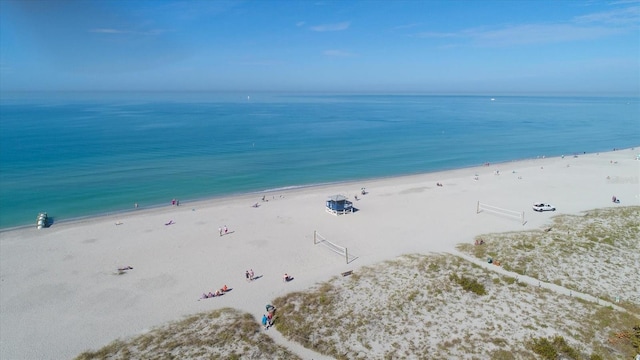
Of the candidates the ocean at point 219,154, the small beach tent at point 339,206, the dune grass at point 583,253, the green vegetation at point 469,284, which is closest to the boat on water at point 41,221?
the ocean at point 219,154

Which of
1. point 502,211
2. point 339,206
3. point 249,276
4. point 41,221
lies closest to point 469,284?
point 249,276

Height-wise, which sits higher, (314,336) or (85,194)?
(85,194)

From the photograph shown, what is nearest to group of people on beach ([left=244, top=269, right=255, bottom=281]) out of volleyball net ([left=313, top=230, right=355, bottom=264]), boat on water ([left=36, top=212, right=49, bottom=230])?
volleyball net ([left=313, top=230, right=355, bottom=264])

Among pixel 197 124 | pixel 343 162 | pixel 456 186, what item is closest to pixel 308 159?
pixel 343 162

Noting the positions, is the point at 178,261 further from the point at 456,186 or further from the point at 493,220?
the point at 456,186

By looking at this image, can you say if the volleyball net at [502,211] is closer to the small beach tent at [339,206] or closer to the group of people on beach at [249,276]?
the small beach tent at [339,206]

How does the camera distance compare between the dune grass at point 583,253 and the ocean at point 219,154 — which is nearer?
the dune grass at point 583,253
